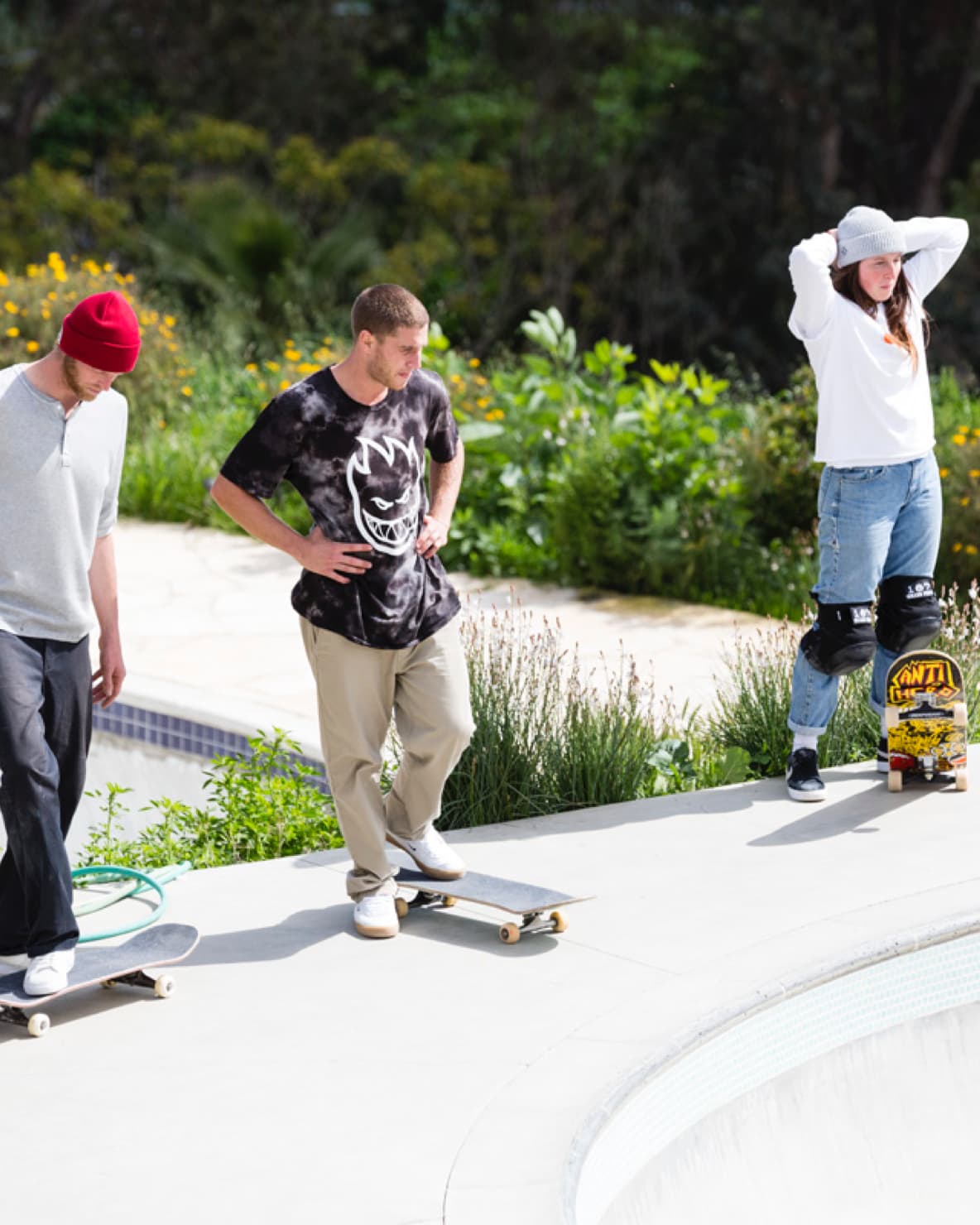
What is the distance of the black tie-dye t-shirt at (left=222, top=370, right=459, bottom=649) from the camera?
13.3ft

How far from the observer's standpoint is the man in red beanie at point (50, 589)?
3582mm

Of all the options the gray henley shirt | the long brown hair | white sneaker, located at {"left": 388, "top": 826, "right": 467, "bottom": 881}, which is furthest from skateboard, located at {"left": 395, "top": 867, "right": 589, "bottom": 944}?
the long brown hair

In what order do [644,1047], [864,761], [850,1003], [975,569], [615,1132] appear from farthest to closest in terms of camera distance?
[975,569]
[864,761]
[850,1003]
[644,1047]
[615,1132]

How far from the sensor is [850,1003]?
3.93m

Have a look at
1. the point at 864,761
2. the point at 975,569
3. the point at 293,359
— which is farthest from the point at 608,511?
the point at 293,359

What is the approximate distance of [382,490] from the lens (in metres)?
4.10

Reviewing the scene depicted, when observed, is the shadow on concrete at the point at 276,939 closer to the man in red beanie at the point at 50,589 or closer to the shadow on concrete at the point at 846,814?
the man in red beanie at the point at 50,589

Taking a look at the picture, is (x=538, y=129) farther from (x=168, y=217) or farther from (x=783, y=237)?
(x=168, y=217)

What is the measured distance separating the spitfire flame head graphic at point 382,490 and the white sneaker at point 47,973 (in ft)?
3.85

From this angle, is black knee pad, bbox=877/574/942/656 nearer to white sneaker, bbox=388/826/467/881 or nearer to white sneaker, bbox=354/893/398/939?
white sneaker, bbox=388/826/467/881

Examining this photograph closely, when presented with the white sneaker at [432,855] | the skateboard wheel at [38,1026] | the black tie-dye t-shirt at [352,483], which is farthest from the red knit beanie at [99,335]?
the white sneaker at [432,855]

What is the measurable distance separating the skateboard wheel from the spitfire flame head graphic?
1293 mm

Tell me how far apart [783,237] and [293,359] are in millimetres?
8315

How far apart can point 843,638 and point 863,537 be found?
305mm
